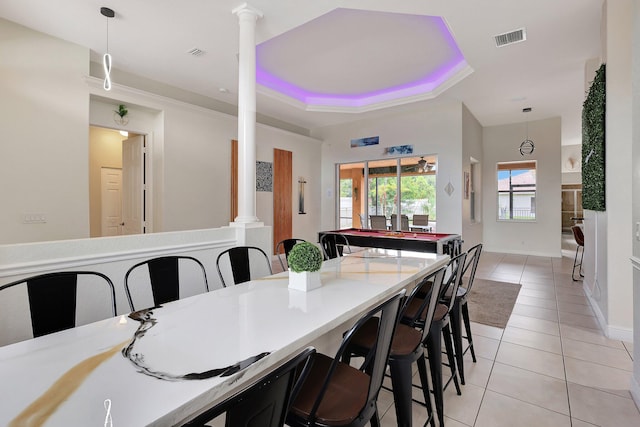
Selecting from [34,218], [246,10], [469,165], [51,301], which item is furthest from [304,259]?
[469,165]

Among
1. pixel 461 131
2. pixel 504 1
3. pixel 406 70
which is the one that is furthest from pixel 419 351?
pixel 461 131

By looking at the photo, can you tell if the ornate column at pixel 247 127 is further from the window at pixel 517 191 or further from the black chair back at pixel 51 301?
the window at pixel 517 191

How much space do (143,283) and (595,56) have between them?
242 inches

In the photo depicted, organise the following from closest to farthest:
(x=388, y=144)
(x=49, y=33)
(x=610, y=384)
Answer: (x=610, y=384) → (x=49, y=33) → (x=388, y=144)

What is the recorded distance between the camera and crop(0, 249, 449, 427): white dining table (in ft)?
2.47

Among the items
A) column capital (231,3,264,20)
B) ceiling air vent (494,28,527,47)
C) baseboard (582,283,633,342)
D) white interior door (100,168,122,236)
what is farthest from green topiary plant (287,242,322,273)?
white interior door (100,168,122,236)

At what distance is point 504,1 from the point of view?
3.12 m

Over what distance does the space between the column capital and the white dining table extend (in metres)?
2.88

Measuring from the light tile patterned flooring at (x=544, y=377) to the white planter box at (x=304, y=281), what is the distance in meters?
1.02

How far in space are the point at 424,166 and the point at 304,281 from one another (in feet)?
19.4

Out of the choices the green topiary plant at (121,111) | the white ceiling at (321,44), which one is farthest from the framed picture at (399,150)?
the green topiary plant at (121,111)

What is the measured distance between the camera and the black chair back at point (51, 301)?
1.45 m

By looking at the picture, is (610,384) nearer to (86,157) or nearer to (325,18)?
(325,18)

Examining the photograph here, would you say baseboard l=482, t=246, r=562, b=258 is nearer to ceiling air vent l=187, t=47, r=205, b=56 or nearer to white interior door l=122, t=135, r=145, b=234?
ceiling air vent l=187, t=47, r=205, b=56
